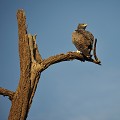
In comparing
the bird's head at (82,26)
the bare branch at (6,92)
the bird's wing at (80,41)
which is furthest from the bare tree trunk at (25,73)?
the bird's head at (82,26)

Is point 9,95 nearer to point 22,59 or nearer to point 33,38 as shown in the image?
point 22,59

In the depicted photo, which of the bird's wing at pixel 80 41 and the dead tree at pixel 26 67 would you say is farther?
the bird's wing at pixel 80 41

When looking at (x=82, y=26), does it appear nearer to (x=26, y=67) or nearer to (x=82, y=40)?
(x=82, y=40)

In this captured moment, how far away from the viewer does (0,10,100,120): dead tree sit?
723cm

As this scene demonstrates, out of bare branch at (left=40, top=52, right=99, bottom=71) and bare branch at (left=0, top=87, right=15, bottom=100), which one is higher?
bare branch at (left=40, top=52, right=99, bottom=71)

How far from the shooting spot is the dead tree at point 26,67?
7230 millimetres

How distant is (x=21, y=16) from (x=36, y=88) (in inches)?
103

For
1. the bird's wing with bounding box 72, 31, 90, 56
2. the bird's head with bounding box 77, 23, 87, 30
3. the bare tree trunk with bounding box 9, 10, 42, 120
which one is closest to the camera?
the bare tree trunk with bounding box 9, 10, 42, 120

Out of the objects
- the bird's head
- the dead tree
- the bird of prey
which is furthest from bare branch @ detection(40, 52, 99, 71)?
the bird's head

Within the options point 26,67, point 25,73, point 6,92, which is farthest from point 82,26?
point 6,92

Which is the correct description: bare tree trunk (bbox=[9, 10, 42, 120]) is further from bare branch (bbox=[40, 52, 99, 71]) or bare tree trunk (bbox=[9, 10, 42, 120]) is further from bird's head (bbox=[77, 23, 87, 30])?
bird's head (bbox=[77, 23, 87, 30])

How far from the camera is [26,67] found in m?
7.66

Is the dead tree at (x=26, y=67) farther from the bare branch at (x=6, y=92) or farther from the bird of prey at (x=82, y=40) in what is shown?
the bird of prey at (x=82, y=40)

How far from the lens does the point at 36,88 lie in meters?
7.70
